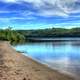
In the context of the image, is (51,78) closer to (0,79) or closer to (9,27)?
(0,79)

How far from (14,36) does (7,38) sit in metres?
9.04

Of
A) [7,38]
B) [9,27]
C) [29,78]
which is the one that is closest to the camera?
[29,78]

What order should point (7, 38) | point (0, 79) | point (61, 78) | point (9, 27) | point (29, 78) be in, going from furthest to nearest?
point (9, 27)
point (7, 38)
point (61, 78)
point (29, 78)
point (0, 79)

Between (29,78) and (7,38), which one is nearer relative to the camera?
(29,78)

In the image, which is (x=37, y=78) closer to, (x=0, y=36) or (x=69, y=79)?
(x=69, y=79)

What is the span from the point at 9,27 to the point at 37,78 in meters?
135

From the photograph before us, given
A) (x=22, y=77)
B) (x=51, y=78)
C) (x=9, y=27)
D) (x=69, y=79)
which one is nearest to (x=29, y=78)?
(x=22, y=77)

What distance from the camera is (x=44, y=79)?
66.0ft

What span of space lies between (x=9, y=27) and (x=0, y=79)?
449 feet

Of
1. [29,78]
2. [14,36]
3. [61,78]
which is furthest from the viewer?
[14,36]

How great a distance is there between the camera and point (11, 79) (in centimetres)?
1880

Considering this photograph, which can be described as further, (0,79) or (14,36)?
(14,36)

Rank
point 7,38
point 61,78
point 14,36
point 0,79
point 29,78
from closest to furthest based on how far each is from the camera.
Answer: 1. point 0,79
2. point 29,78
3. point 61,78
4. point 7,38
5. point 14,36

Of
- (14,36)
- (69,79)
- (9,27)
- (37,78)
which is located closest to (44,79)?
(37,78)
